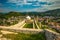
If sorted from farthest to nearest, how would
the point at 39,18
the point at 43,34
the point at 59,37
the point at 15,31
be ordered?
1. the point at 39,18
2. the point at 15,31
3. the point at 43,34
4. the point at 59,37

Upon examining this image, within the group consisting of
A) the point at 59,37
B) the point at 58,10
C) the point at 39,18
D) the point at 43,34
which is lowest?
the point at 39,18

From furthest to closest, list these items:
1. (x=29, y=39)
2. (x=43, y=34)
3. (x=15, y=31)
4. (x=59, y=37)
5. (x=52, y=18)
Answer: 1. (x=52, y=18)
2. (x=15, y=31)
3. (x=43, y=34)
4. (x=29, y=39)
5. (x=59, y=37)

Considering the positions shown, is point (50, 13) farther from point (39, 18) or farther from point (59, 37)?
point (59, 37)

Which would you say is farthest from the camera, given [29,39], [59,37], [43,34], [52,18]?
[52,18]

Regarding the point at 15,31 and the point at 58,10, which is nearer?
the point at 15,31

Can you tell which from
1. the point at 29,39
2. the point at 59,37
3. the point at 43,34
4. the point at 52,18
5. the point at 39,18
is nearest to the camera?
the point at 59,37

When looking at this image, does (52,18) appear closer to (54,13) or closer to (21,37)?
(54,13)

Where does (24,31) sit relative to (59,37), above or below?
below

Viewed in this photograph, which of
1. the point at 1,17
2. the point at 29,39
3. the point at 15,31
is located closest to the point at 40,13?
the point at 1,17

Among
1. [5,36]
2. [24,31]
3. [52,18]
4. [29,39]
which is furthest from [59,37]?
[52,18]
